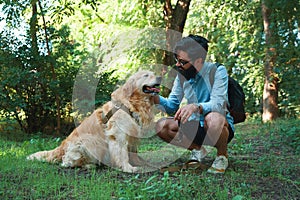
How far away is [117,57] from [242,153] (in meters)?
5.85

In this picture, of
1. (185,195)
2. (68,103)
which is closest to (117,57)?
(68,103)

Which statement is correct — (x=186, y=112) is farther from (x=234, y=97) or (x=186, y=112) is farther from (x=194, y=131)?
(x=234, y=97)

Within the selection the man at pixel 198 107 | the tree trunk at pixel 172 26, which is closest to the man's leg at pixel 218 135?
the man at pixel 198 107

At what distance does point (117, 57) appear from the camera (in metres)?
10.1

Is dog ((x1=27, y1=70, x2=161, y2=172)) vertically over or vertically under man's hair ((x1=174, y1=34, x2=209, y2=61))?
under

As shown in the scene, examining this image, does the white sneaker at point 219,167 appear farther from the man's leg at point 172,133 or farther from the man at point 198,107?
the man's leg at point 172,133

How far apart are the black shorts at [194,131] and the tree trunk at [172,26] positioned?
414 centimetres

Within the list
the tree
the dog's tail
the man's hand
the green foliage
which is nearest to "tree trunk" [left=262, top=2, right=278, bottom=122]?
the tree

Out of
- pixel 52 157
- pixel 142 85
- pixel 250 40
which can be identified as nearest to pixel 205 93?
pixel 142 85

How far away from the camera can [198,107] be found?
3.63 meters

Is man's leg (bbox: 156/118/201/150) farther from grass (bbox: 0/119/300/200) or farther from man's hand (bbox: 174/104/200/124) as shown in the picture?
man's hand (bbox: 174/104/200/124)

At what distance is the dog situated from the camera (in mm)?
4117

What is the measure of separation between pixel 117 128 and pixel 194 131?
34.8 inches

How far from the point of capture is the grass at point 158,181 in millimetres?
2896
